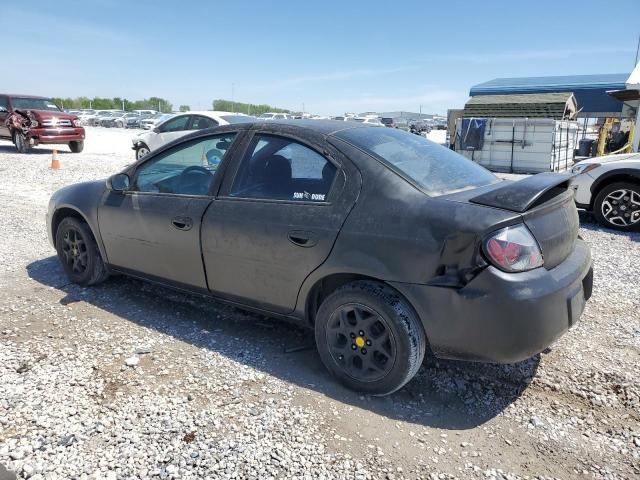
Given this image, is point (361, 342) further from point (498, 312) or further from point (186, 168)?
point (186, 168)


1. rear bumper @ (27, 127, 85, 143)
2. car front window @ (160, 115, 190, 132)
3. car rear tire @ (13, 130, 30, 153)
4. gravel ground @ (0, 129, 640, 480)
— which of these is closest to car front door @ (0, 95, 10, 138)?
car rear tire @ (13, 130, 30, 153)

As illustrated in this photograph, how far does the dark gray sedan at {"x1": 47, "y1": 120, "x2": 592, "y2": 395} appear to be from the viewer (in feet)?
8.23

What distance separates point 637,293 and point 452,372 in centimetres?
255

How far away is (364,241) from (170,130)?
452 inches

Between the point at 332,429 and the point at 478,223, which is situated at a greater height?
the point at 478,223

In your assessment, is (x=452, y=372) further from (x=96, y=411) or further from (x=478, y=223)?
(x=96, y=411)

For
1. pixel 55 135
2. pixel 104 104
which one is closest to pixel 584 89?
pixel 55 135

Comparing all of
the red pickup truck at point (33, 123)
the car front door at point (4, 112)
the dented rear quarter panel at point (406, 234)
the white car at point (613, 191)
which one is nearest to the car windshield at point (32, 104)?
the red pickup truck at point (33, 123)

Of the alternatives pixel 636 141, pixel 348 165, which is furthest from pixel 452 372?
pixel 636 141

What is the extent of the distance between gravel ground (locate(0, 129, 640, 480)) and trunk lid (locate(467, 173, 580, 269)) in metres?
0.91

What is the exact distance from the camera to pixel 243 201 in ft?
10.9

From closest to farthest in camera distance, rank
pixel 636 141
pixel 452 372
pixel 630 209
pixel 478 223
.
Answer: pixel 478 223
pixel 452 372
pixel 630 209
pixel 636 141

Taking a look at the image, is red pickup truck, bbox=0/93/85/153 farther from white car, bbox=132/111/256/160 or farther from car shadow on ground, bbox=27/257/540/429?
car shadow on ground, bbox=27/257/540/429

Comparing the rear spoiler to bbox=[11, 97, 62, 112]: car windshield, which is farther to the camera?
bbox=[11, 97, 62, 112]: car windshield
